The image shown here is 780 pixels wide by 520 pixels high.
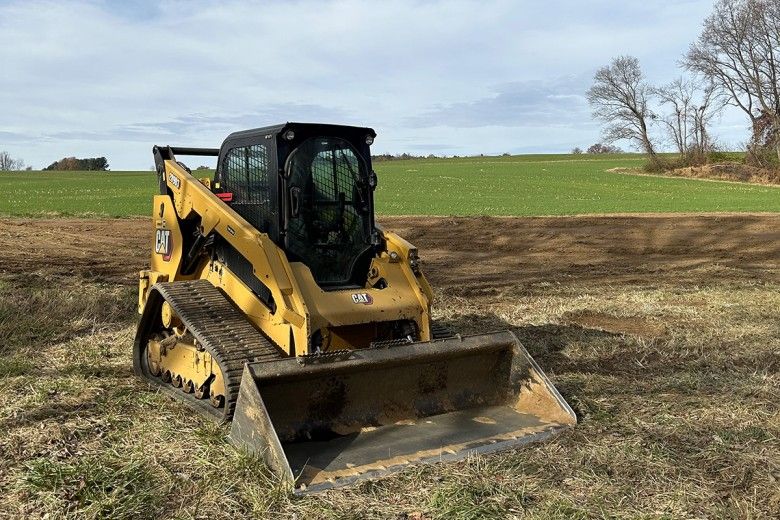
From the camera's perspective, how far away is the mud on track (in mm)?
13625

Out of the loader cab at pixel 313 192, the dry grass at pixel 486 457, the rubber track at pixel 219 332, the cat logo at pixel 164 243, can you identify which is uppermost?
the loader cab at pixel 313 192

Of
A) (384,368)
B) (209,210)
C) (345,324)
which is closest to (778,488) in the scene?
(384,368)

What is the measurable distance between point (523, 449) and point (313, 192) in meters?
2.55

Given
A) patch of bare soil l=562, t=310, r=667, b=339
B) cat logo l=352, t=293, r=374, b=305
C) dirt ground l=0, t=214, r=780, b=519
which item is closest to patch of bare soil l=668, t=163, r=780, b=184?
dirt ground l=0, t=214, r=780, b=519

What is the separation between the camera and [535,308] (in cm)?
1018

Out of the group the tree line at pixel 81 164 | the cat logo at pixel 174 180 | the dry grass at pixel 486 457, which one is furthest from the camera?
the tree line at pixel 81 164

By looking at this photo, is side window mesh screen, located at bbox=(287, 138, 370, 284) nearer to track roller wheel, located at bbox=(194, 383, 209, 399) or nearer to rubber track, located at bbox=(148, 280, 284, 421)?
rubber track, located at bbox=(148, 280, 284, 421)

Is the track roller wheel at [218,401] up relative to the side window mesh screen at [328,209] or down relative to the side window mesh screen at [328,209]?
down

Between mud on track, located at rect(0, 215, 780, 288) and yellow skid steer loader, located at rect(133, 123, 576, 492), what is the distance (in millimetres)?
5774

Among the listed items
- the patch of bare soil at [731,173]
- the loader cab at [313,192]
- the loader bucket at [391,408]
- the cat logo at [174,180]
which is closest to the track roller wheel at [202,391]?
the loader bucket at [391,408]

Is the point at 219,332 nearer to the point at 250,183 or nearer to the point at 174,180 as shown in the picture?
the point at 250,183

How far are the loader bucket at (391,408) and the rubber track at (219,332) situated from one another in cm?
35

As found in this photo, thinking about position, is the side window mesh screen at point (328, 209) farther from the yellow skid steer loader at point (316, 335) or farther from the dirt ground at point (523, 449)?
the dirt ground at point (523, 449)

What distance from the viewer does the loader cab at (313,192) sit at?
583cm
